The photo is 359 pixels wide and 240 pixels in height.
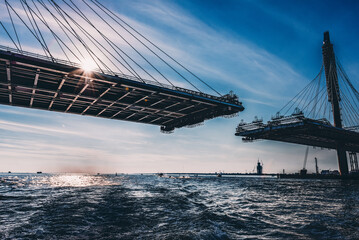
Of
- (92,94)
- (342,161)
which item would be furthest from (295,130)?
(92,94)

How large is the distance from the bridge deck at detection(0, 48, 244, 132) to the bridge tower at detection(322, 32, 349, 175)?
1976 inches

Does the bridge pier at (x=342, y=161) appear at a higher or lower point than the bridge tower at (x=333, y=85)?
lower

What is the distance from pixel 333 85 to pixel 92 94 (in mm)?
76539

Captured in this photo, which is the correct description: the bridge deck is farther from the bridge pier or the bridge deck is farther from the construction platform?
A: the bridge pier

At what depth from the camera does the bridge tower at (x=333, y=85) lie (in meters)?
70.3

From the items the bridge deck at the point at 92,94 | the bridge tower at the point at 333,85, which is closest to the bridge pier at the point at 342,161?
the bridge tower at the point at 333,85

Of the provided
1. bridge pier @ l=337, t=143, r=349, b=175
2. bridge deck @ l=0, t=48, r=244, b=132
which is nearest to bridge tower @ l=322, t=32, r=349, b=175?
bridge pier @ l=337, t=143, r=349, b=175

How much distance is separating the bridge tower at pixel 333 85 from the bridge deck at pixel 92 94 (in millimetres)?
50200

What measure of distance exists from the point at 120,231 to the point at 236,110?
36491 millimetres

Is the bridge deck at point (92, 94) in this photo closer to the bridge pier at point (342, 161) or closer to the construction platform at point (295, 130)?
the construction platform at point (295, 130)

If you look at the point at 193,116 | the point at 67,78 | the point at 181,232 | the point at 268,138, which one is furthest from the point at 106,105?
the point at 268,138

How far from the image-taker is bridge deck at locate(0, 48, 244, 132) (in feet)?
95.7

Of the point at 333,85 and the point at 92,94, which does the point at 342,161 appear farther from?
the point at 92,94

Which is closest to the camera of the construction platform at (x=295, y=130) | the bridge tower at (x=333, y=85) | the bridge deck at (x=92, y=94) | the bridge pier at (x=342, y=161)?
the bridge deck at (x=92, y=94)
